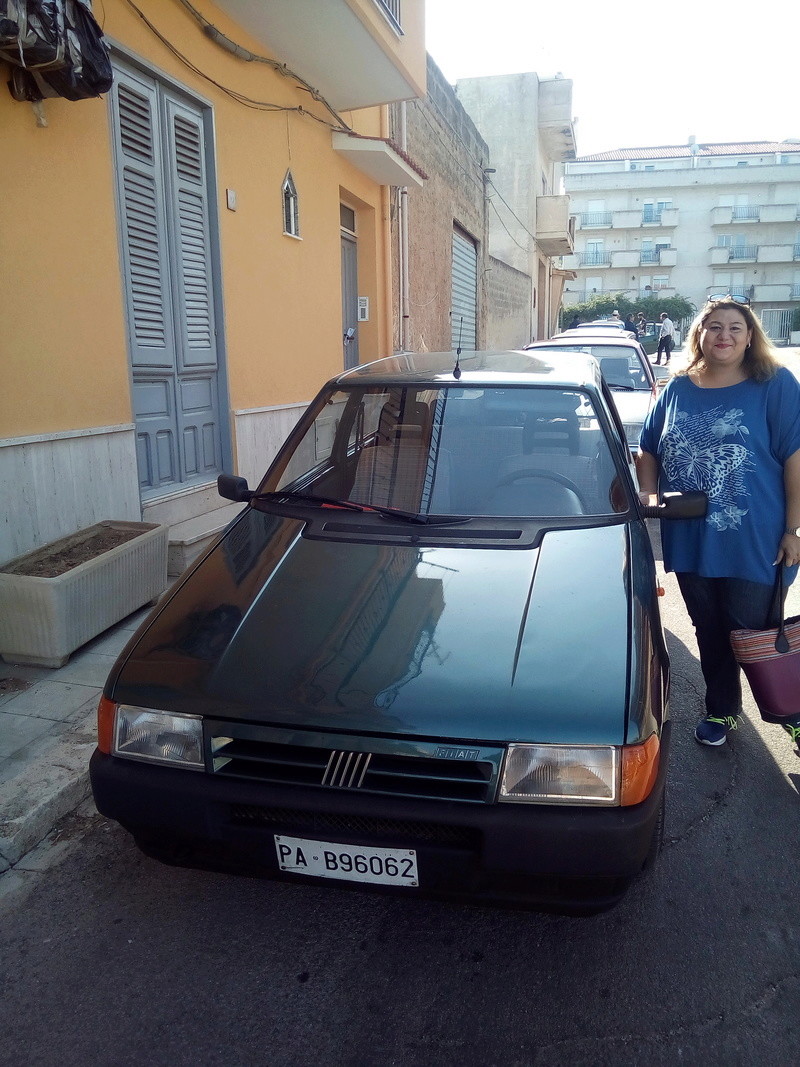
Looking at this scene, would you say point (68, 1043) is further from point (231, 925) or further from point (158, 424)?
point (158, 424)

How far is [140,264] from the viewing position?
5656 millimetres

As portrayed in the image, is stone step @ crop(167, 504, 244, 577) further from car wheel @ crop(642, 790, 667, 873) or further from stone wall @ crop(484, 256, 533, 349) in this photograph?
stone wall @ crop(484, 256, 533, 349)

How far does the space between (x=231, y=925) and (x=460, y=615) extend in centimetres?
115

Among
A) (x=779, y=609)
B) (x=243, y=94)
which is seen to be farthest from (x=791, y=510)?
(x=243, y=94)

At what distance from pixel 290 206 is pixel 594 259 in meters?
59.8

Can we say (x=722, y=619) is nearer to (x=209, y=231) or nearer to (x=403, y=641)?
(x=403, y=641)

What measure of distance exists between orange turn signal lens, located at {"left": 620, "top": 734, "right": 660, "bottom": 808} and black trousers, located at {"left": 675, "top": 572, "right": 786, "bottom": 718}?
1.42 metres

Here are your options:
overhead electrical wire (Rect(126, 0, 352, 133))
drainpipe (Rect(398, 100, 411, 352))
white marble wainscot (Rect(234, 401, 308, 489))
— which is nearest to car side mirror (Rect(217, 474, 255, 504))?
white marble wainscot (Rect(234, 401, 308, 489))

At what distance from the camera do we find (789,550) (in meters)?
3.16

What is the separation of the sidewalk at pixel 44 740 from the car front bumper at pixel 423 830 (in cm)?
83

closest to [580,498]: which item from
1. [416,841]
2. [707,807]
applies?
[707,807]

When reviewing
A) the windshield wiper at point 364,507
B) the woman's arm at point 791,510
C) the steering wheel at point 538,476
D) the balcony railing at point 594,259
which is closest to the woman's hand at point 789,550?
the woman's arm at point 791,510

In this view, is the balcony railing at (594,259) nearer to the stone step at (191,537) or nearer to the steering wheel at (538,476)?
the stone step at (191,537)

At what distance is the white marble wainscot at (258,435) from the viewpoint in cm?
706
